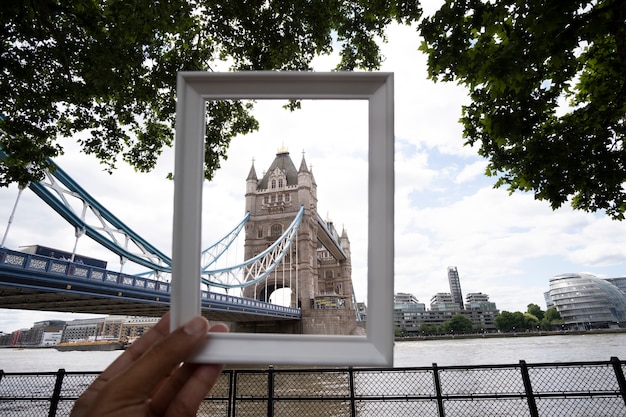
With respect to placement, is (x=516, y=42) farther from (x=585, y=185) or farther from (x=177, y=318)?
(x=177, y=318)

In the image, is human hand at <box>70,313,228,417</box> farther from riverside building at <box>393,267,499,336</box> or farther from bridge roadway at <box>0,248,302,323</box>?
riverside building at <box>393,267,499,336</box>

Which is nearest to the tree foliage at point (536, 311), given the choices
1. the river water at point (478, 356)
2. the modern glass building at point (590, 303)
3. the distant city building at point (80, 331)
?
the modern glass building at point (590, 303)

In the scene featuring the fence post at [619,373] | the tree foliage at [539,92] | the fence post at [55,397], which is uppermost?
the tree foliage at [539,92]

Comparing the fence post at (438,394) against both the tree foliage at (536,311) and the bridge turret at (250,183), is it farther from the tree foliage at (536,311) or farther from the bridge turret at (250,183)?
the tree foliage at (536,311)

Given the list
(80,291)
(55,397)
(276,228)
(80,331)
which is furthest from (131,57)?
(80,331)

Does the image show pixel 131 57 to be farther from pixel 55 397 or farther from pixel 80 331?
pixel 80 331

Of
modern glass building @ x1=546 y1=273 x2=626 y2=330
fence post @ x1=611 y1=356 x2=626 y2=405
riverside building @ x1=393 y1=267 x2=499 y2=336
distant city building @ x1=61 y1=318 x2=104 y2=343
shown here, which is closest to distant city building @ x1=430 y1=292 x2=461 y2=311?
riverside building @ x1=393 y1=267 x2=499 y2=336

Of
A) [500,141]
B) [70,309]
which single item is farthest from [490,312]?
[500,141]
